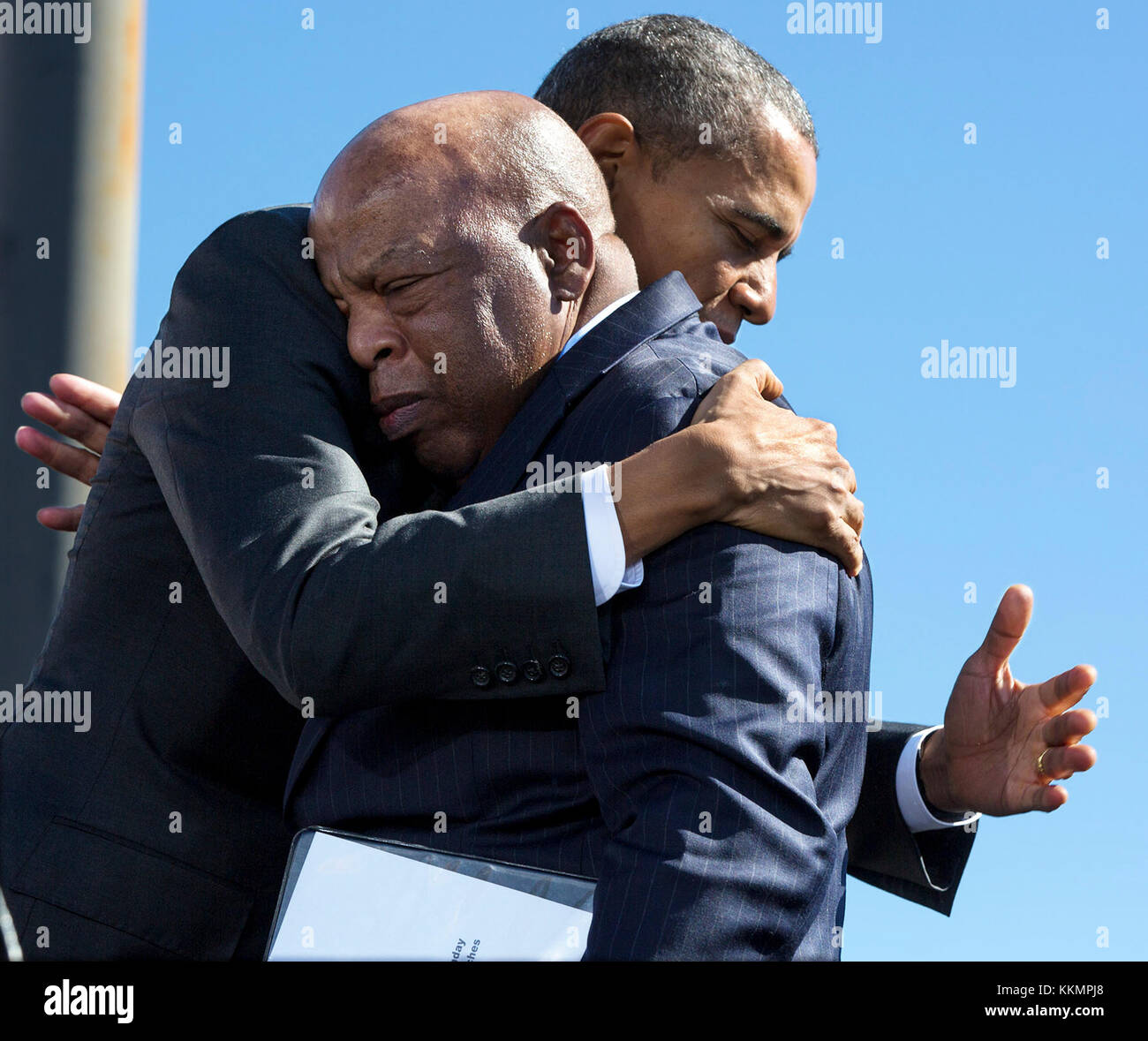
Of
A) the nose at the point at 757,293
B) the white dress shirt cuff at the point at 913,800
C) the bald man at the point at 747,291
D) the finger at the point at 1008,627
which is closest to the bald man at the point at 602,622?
the bald man at the point at 747,291

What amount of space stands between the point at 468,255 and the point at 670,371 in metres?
0.44

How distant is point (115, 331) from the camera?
153 inches

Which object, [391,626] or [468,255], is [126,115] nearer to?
[468,255]

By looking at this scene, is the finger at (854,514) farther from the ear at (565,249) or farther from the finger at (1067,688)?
the finger at (1067,688)

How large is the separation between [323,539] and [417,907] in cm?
58

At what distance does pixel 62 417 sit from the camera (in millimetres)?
3652

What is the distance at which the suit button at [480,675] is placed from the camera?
90.7 inches

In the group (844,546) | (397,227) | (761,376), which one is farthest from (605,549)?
(397,227)

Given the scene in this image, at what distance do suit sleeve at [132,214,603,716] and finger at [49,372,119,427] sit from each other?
3.13ft

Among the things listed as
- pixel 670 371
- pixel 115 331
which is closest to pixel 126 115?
pixel 115 331

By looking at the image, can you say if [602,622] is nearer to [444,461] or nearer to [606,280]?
[444,461]

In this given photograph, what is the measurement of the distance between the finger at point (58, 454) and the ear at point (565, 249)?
1.41 meters

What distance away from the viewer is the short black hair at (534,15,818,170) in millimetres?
3795

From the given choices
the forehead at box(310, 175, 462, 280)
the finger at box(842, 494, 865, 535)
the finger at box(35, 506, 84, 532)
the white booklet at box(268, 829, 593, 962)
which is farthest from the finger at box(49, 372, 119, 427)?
the finger at box(842, 494, 865, 535)
